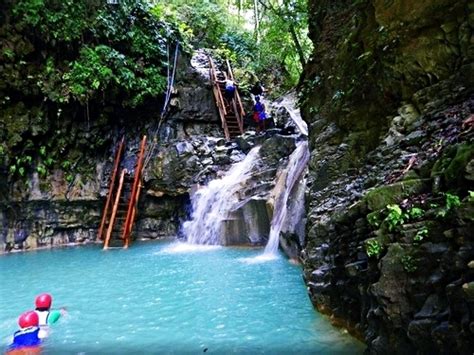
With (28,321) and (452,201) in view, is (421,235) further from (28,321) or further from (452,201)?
(28,321)

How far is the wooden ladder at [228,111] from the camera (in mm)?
15623

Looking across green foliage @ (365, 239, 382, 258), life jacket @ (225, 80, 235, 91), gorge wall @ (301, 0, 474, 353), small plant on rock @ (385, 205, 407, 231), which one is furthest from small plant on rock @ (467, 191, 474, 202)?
Answer: life jacket @ (225, 80, 235, 91)

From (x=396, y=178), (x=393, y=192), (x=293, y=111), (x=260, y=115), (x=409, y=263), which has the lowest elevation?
(x=409, y=263)

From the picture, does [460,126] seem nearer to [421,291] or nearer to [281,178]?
[421,291]

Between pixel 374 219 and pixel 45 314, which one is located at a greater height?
pixel 374 219

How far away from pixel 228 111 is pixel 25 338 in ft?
42.0

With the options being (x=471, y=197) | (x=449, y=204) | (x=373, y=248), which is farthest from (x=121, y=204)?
(x=471, y=197)

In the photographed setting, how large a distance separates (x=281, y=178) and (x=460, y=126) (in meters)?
6.81

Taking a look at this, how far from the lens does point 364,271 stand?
3.45 m

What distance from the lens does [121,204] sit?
44.5ft

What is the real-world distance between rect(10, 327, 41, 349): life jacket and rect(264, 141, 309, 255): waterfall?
5.54 metres

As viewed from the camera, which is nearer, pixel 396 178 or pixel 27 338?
pixel 396 178

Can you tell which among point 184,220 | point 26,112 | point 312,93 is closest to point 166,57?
point 26,112

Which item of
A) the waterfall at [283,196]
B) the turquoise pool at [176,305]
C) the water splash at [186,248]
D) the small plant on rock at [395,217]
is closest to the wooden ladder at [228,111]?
the water splash at [186,248]
